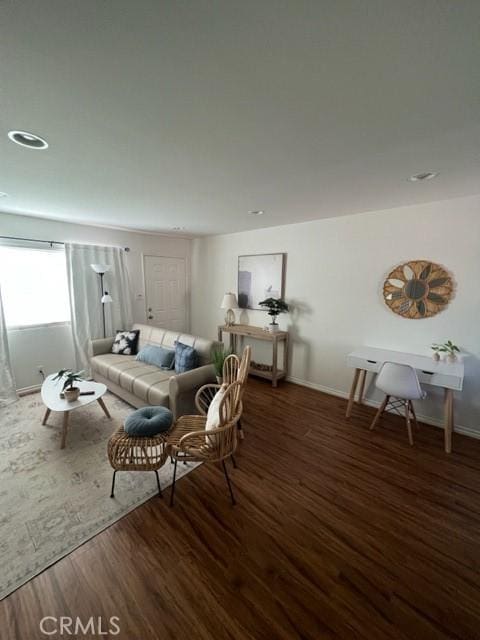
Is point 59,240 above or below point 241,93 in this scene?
below

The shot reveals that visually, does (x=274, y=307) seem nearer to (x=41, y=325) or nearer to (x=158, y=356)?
(x=158, y=356)

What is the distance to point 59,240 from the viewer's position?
11.4ft

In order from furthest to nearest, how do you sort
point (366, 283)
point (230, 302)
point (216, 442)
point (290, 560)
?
point (230, 302) → point (366, 283) → point (216, 442) → point (290, 560)

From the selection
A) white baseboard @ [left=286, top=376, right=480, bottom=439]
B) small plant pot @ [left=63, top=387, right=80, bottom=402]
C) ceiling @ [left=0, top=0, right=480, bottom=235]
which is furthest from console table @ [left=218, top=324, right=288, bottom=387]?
small plant pot @ [left=63, top=387, right=80, bottom=402]

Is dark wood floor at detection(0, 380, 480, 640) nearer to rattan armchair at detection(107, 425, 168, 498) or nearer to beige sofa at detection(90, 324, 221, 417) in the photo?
rattan armchair at detection(107, 425, 168, 498)

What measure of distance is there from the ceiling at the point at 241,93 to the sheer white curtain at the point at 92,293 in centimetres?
161

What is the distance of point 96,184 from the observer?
209cm

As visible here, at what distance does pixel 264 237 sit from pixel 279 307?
1.21m

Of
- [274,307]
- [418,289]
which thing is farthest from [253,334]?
[418,289]

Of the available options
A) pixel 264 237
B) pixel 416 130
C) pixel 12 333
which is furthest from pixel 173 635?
pixel 264 237

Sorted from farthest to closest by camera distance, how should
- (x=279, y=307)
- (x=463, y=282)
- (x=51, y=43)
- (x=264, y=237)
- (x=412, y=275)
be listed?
(x=264, y=237), (x=279, y=307), (x=412, y=275), (x=463, y=282), (x=51, y=43)

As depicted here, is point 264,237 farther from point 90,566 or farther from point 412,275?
point 90,566

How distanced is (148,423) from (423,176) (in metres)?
2.86

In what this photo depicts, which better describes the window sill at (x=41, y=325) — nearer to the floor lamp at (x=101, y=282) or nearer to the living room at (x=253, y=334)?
the living room at (x=253, y=334)
